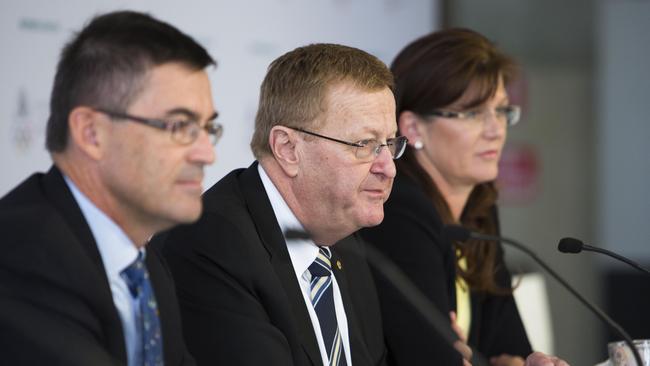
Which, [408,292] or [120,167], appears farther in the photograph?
[408,292]

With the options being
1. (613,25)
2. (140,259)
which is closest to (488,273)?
(140,259)

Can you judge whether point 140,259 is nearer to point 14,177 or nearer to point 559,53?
point 14,177

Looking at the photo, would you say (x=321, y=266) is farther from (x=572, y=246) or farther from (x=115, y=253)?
(x=115, y=253)

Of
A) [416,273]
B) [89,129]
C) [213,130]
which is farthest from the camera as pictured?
[416,273]

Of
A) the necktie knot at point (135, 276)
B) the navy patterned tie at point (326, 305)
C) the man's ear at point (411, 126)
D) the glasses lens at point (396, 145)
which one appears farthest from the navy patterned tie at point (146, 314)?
the man's ear at point (411, 126)

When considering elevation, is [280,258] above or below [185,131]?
below

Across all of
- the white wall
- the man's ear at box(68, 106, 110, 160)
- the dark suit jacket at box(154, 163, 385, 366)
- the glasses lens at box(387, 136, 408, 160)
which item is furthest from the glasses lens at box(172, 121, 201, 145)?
the white wall

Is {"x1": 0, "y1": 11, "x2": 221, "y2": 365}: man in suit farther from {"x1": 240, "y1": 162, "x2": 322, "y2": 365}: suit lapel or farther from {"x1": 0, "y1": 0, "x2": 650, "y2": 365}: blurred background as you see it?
{"x1": 0, "y1": 0, "x2": 650, "y2": 365}: blurred background

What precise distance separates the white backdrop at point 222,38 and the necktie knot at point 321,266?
2.46 feet

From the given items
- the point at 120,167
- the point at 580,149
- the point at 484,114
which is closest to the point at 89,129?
the point at 120,167

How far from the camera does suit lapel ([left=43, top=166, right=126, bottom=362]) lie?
1522mm

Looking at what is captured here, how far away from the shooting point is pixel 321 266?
2.26 metres

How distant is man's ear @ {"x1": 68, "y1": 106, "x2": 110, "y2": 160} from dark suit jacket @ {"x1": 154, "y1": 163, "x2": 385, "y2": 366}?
1.55ft

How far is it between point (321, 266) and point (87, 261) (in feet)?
2.65
